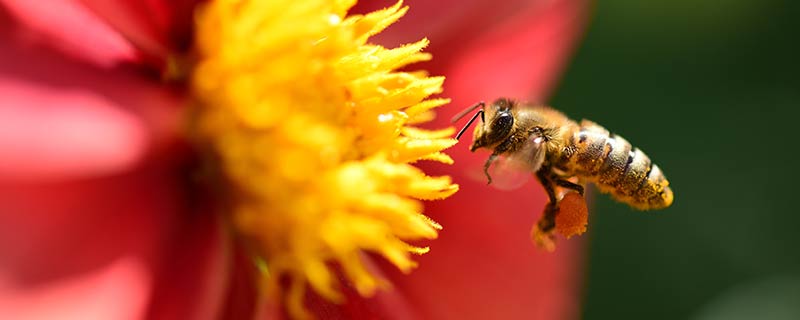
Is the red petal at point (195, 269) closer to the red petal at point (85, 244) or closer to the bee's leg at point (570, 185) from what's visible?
the red petal at point (85, 244)

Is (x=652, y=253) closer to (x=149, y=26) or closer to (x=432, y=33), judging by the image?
(x=432, y=33)

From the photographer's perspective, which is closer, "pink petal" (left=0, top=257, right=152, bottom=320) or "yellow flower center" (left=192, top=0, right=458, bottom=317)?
"pink petal" (left=0, top=257, right=152, bottom=320)

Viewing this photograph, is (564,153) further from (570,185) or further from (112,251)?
(112,251)

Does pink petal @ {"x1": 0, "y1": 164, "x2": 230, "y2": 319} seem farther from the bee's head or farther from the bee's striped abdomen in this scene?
the bee's striped abdomen

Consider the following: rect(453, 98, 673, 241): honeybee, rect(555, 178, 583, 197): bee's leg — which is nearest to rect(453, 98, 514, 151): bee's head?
rect(453, 98, 673, 241): honeybee

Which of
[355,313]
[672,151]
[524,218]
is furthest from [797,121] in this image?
[355,313]
